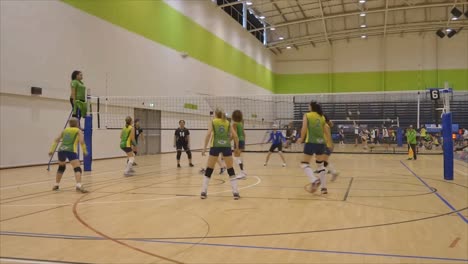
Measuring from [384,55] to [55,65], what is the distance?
30810 mm

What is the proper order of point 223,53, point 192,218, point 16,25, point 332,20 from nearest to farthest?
point 192,218
point 16,25
point 223,53
point 332,20

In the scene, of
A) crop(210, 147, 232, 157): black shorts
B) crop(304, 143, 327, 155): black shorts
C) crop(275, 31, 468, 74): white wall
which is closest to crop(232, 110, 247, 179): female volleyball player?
crop(210, 147, 232, 157): black shorts

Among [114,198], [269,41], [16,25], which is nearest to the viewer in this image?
[114,198]

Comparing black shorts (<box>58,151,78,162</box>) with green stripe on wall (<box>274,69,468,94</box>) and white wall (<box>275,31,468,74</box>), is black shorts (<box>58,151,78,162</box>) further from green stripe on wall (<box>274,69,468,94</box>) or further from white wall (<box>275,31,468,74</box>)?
→ white wall (<box>275,31,468,74</box>)

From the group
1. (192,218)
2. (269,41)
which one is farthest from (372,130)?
(192,218)

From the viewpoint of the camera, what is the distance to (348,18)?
34750 mm

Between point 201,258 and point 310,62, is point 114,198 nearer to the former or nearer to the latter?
point 201,258

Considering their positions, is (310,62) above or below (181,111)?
above

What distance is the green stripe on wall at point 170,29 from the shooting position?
16853mm

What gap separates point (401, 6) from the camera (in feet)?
98.6

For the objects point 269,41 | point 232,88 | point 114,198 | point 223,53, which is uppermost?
point 269,41

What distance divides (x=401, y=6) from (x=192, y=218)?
3010cm

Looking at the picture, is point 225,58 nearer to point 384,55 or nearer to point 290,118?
point 290,118

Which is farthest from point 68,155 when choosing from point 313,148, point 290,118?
point 290,118
